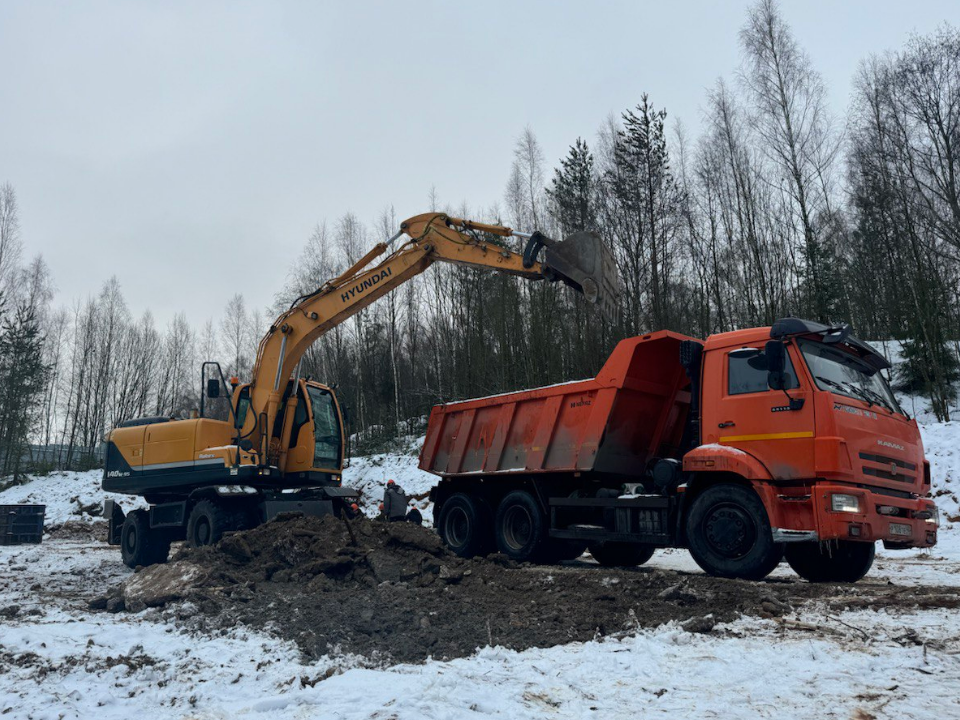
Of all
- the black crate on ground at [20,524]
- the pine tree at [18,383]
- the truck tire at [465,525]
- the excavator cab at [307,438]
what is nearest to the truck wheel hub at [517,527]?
the truck tire at [465,525]

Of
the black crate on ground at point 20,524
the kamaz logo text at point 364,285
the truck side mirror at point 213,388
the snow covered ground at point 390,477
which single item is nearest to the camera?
the truck side mirror at point 213,388

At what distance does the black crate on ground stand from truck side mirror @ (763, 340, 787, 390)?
1659 cm

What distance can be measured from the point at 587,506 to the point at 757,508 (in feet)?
8.42

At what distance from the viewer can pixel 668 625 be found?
564 centimetres

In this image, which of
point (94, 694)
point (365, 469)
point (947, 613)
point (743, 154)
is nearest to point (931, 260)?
point (743, 154)

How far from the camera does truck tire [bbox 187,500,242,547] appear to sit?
37.5ft

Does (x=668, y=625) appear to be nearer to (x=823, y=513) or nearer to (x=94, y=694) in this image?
(x=823, y=513)

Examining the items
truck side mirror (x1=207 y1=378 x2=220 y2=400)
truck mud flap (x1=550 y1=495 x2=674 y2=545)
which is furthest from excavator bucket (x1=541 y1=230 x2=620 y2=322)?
truck side mirror (x1=207 y1=378 x2=220 y2=400)

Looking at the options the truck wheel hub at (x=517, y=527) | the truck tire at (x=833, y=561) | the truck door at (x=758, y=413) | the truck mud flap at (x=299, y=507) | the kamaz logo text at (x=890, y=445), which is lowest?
the truck tire at (x=833, y=561)

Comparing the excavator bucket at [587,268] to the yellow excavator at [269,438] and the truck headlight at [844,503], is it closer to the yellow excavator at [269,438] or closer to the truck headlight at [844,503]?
the yellow excavator at [269,438]

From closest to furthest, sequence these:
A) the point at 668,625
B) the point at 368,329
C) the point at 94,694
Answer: the point at 94,694 < the point at 668,625 < the point at 368,329

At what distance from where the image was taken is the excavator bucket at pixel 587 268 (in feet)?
32.6

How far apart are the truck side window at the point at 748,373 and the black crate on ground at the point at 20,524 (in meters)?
16.1

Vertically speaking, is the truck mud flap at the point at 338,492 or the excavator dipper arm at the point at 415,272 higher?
the excavator dipper arm at the point at 415,272
